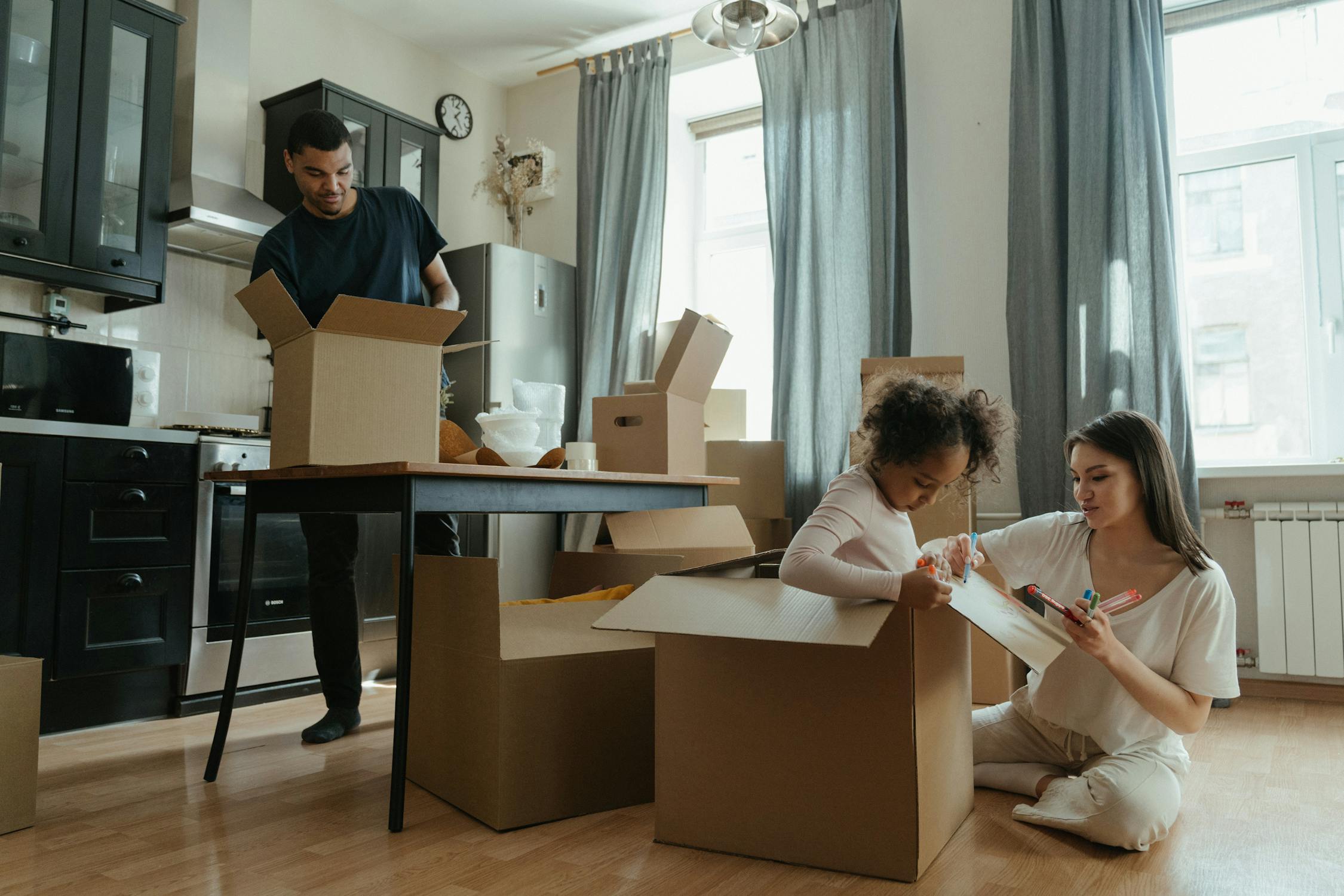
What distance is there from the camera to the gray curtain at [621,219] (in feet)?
12.8

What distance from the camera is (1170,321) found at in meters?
2.83

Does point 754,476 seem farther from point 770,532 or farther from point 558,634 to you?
point 558,634

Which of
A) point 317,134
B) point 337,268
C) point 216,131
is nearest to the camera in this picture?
point 317,134

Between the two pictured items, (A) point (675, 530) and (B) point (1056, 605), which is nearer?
(B) point (1056, 605)

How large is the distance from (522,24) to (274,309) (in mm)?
2831

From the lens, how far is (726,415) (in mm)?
3559

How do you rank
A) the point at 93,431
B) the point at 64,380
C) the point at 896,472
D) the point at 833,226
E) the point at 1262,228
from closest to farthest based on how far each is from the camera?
the point at 896,472, the point at 93,431, the point at 64,380, the point at 1262,228, the point at 833,226

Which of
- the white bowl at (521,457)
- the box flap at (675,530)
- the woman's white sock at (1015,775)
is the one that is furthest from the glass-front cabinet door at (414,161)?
the woman's white sock at (1015,775)

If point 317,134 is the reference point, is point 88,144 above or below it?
above

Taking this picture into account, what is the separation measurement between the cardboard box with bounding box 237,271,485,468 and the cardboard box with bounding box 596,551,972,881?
580 mm

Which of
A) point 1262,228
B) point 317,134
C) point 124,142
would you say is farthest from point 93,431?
point 1262,228

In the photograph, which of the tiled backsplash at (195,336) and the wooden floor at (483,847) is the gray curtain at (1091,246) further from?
the tiled backsplash at (195,336)

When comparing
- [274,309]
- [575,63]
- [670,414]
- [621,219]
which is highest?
[575,63]

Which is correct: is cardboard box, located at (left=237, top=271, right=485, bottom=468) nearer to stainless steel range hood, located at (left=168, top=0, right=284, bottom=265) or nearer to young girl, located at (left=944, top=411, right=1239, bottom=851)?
young girl, located at (left=944, top=411, right=1239, bottom=851)
